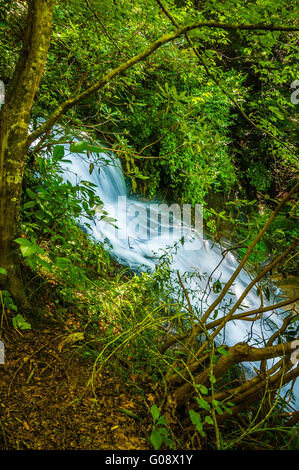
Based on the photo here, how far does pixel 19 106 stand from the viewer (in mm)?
1564

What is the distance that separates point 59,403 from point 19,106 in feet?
5.53

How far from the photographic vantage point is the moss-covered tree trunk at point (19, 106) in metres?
1.54

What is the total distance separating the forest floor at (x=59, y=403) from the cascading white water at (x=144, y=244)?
8.50 ft

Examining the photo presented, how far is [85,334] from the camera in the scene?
205 centimetres

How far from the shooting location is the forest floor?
1.31 metres

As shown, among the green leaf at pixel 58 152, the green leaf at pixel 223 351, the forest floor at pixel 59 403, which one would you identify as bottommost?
the forest floor at pixel 59 403

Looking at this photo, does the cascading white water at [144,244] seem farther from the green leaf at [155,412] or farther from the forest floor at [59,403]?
the green leaf at [155,412]

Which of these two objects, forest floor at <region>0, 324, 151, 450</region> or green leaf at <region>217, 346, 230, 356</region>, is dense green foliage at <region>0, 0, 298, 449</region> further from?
forest floor at <region>0, 324, 151, 450</region>

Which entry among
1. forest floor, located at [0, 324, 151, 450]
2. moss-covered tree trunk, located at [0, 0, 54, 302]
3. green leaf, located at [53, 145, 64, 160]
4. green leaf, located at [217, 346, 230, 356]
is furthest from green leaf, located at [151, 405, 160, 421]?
green leaf, located at [53, 145, 64, 160]

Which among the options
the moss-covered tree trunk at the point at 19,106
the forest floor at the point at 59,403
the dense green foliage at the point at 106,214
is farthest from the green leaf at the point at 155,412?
the moss-covered tree trunk at the point at 19,106

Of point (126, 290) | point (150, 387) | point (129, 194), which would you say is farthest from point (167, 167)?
point (150, 387)

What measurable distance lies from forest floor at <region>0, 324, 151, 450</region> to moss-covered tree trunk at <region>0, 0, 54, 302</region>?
0.75 m

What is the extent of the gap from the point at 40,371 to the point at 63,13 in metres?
3.39
